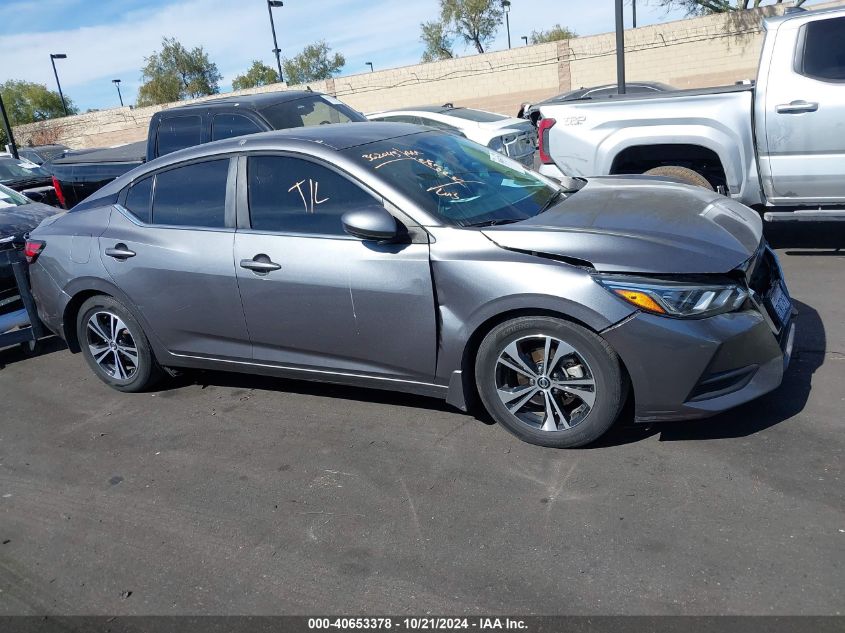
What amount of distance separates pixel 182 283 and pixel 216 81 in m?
67.3

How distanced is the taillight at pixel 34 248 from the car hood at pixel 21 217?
38.6 inches

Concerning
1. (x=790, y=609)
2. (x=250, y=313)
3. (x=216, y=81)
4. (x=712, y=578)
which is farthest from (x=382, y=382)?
(x=216, y=81)

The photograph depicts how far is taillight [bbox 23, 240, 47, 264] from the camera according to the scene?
5465mm

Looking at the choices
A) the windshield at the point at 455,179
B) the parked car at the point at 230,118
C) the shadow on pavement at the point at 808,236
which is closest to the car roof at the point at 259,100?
the parked car at the point at 230,118

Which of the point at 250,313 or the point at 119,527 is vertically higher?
the point at 250,313

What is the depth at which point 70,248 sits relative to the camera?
525 cm

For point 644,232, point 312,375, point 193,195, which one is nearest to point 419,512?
point 312,375

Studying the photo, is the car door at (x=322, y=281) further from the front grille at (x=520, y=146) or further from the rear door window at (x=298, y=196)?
the front grille at (x=520, y=146)

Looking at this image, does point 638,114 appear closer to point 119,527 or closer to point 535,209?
point 535,209

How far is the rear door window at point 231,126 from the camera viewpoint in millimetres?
8477

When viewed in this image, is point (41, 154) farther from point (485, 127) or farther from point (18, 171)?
point (485, 127)

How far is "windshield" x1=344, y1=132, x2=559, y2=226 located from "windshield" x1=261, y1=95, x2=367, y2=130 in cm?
408

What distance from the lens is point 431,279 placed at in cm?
394

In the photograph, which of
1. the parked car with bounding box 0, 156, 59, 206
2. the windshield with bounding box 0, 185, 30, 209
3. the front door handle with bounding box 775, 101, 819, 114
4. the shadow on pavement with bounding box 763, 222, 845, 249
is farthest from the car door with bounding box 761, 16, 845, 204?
the parked car with bounding box 0, 156, 59, 206
